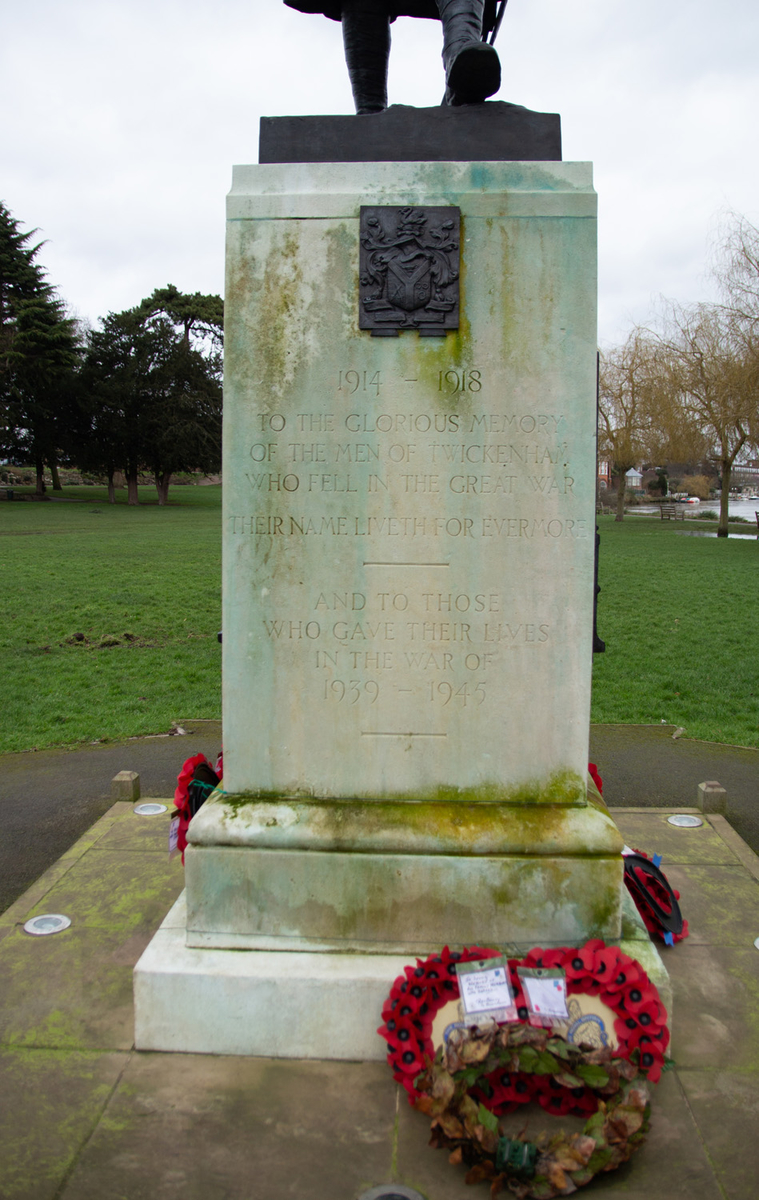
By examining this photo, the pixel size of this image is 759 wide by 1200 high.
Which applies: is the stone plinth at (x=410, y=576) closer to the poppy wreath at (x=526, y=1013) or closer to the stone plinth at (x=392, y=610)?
the stone plinth at (x=392, y=610)

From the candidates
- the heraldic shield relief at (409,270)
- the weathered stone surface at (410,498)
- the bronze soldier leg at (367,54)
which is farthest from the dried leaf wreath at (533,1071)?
the bronze soldier leg at (367,54)

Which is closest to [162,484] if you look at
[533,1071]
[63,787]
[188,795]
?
[63,787]

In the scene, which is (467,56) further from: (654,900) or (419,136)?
(654,900)

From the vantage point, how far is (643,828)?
4656 mm

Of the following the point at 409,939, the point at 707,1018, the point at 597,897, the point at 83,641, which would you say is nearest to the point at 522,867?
the point at 597,897

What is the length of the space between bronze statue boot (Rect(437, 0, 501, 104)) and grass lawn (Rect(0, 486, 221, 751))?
5290 mm

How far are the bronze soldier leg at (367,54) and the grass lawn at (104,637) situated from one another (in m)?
4.98

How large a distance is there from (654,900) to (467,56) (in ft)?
10.6

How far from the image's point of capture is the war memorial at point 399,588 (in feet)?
9.37

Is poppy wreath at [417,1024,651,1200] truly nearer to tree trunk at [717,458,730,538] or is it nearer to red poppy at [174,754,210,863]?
red poppy at [174,754,210,863]

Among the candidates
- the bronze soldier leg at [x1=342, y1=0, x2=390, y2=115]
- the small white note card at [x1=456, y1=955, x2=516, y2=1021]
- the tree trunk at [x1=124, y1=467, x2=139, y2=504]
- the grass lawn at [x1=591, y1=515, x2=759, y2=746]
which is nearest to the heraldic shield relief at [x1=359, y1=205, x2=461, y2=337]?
the bronze soldier leg at [x1=342, y1=0, x2=390, y2=115]

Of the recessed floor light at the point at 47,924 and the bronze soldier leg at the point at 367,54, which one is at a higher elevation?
the bronze soldier leg at the point at 367,54

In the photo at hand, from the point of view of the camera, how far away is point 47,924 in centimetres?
357

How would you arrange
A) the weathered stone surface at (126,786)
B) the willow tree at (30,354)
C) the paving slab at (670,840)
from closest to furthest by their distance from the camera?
the paving slab at (670,840) → the weathered stone surface at (126,786) → the willow tree at (30,354)
